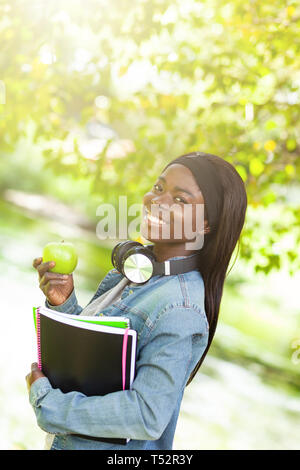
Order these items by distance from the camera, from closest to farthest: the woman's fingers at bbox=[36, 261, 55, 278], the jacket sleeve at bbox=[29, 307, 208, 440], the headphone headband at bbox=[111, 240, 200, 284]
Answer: the jacket sleeve at bbox=[29, 307, 208, 440], the headphone headband at bbox=[111, 240, 200, 284], the woman's fingers at bbox=[36, 261, 55, 278]

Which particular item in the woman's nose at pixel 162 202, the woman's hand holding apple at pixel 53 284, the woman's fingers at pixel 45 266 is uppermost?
the woman's nose at pixel 162 202

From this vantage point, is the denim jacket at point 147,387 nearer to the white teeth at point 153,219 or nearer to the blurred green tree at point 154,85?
the white teeth at point 153,219

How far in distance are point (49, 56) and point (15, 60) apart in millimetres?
202

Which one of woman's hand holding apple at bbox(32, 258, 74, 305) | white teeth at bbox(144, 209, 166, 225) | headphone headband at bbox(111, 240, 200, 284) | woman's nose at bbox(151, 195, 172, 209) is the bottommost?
woman's hand holding apple at bbox(32, 258, 74, 305)

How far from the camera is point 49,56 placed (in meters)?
3.20

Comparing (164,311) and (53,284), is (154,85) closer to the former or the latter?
(53,284)

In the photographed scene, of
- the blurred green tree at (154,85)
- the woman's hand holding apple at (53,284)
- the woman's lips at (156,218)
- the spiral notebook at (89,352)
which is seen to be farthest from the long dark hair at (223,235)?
the blurred green tree at (154,85)

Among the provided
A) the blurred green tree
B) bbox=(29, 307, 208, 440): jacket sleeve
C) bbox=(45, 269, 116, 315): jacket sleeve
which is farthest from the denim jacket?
the blurred green tree

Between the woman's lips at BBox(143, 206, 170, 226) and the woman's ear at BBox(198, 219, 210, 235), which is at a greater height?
the woman's lips at BBox(143, 206, 170, 226)

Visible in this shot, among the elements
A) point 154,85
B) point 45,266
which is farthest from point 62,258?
point 154,85

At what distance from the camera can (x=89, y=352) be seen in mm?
1168

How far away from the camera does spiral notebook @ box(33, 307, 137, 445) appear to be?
1136 millimetres

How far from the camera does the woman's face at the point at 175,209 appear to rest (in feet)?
4.17

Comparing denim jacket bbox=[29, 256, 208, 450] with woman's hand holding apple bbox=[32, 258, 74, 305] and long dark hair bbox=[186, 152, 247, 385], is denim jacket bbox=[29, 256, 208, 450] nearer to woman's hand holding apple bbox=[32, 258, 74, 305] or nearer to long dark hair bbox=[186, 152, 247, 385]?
long dark hair bbox=[186, 152, 247, 385]
